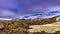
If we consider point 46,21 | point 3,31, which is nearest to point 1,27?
point 3,31

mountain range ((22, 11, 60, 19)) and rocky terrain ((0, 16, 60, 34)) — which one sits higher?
mountain range ((22, 11, 60, 19))

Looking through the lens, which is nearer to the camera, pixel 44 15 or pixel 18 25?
pixel 18 25

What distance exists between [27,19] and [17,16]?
0.93 feet

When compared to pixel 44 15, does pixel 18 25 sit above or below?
below

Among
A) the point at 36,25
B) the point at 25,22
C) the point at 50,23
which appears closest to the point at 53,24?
the point at 50,23

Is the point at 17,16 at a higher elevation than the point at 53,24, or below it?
higher

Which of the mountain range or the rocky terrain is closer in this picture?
the rocky terrain

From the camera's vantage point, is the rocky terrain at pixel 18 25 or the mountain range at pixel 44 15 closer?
the rocky terrain at pixel 18 25

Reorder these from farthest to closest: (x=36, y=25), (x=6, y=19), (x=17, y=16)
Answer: (x=17, y=16), (x=6, y=19), (x=36, y=25)

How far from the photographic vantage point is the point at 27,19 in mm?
3375

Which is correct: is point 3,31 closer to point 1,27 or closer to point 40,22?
point 1,27

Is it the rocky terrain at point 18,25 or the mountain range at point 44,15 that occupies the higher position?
the mountain range at point 44,15

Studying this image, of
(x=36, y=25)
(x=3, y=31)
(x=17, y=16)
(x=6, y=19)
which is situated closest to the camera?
(x=3, y=31)

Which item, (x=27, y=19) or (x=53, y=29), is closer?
(x=53, y=29)
